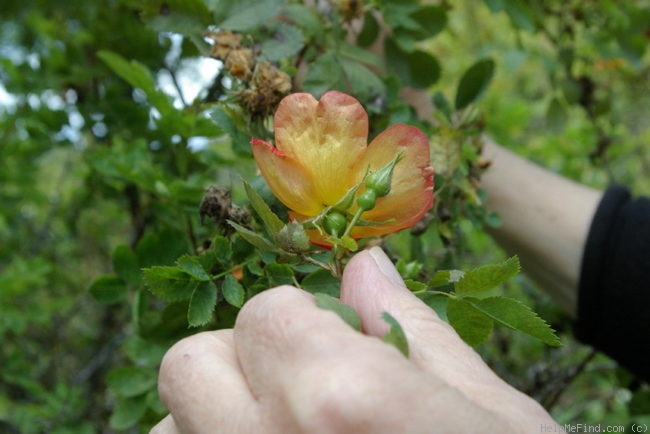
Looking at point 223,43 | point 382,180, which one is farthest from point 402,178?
point 223,43

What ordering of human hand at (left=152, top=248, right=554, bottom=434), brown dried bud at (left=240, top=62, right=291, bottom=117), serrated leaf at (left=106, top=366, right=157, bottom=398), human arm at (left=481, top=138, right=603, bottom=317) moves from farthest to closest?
human arm at (left=481, top=138, right=603, bottom=317), serrated leaf at (left=106, top=366, right=157, bottom=398), brown dried bud at (left=240, top=62, right=291, bottom=117), human hand at (left=152, top=248, right=554, bottom=434)

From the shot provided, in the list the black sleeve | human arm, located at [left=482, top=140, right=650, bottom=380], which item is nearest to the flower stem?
human arm, located at [left=482, top=140, right=650, bottom=380]

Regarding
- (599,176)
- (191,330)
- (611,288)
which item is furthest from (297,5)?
(599,176)

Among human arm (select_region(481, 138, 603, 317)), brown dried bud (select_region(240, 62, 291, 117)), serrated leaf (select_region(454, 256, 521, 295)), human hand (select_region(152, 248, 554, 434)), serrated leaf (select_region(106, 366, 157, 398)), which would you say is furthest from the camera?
human arm (select_region(481, 138, 603, 317))

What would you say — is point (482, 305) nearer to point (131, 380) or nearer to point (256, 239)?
point (256, 239)

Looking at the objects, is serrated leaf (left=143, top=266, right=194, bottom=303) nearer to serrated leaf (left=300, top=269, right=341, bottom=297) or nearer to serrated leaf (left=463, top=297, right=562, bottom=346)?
serrated leaf (left=300, top=269, right=341, bottom=297)

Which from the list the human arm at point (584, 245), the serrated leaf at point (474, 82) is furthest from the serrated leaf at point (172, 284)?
the human arm at point (584, 245)
